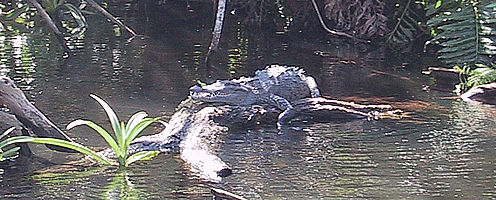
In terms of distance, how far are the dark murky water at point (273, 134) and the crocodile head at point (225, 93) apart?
425 mm

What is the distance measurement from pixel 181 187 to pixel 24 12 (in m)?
11.4

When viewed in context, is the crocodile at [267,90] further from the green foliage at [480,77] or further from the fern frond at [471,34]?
the fern frond at [471,34]

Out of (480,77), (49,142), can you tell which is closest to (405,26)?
(480,77)

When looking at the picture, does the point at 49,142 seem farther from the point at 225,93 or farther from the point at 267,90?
the point at 267,90

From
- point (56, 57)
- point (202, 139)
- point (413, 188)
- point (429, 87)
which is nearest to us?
point (413, 188)

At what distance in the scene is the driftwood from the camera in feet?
21.2

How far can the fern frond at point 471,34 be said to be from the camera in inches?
421

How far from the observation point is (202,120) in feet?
25.8

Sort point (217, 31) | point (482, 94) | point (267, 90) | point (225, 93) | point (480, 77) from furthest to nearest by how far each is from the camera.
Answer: point (217, 31) < point (480, 77) < point (482, 94) < point (267, 90) < point (225, 93)

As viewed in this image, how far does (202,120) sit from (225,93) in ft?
2.19

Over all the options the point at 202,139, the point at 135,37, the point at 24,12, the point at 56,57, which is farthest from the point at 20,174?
the point at 24,12

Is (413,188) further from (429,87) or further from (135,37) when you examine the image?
(135,37)

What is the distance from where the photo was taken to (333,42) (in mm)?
14883

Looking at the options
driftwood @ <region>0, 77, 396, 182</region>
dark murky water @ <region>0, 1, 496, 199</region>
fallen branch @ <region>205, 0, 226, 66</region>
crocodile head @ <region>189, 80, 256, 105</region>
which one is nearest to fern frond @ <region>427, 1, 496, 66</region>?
dark murky water @ <region>0, 1, 496, 199</region>
